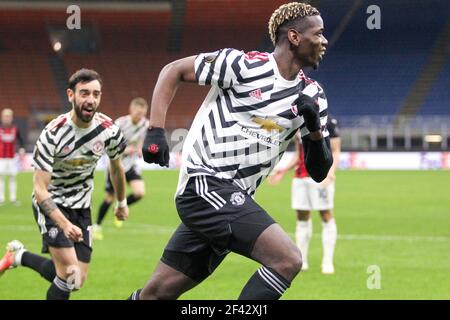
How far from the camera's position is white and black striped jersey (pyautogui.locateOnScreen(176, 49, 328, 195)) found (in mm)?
5137

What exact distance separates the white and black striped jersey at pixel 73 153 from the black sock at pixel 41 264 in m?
0.73

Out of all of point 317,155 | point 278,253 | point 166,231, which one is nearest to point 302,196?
point 166,231

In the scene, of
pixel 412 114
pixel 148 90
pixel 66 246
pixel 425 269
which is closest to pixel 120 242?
pixel 425 269

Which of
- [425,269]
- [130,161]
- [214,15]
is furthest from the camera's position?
[214,15]

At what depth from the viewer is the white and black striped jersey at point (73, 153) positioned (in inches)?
281

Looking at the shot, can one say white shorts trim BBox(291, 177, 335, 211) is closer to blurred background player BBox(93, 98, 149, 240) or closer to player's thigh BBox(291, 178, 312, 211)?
player's thigh BBox(291, 178, 312, 211)

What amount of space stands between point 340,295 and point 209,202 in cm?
425

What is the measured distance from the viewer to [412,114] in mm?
36688

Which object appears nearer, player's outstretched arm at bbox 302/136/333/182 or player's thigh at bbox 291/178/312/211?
player's outstretched arm at bbox 302/136/333/182

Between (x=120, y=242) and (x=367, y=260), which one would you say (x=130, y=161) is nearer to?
(x=120, y=242)

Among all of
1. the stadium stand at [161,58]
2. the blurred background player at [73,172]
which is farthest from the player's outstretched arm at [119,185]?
the stadium stand at [161,58]

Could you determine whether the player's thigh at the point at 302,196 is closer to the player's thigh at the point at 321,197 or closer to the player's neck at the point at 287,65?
the player's thigh at the point at 321,197

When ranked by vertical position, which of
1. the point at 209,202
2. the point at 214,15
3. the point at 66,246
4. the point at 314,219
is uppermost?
the point at 214,15

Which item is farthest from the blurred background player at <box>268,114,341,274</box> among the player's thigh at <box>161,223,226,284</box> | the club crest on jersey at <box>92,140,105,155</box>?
the player's thigh at <box>161,223,226,284</box>
